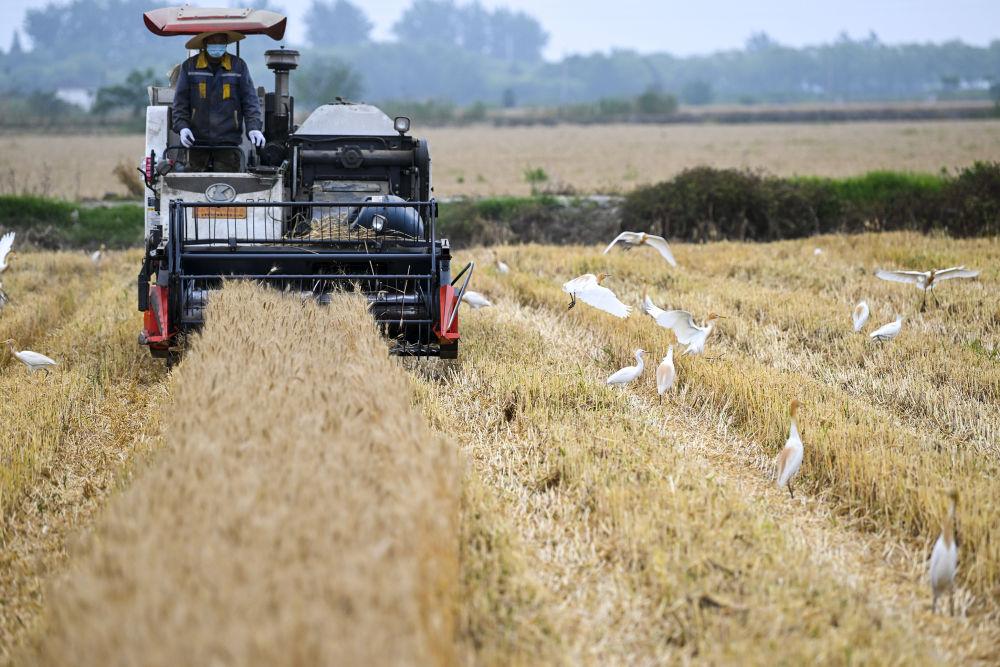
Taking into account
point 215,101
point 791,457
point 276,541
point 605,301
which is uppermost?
point 215,101

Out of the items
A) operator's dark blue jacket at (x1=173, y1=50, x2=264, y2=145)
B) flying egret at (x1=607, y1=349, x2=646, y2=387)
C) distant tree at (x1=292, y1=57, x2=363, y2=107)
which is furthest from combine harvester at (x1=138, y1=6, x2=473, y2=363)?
distant tree at (x1=292, y1=57, x2=363, y2=107)

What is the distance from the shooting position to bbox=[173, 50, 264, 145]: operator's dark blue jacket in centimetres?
892

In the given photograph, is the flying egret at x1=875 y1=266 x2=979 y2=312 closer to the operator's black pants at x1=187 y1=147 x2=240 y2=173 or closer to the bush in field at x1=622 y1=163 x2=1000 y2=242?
the operator's black pants at x1=187 y1=147 x2=240 y2=173

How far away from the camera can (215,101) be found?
8.97 meters

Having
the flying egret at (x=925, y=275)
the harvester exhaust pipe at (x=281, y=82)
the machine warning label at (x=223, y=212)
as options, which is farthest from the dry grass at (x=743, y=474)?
the harvester exhaust pipe at (x=281, y=82)

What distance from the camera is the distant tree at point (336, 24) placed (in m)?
194

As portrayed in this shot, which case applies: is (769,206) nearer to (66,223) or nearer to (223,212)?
(223,212)

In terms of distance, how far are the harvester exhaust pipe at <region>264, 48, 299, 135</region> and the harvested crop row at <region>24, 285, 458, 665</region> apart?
17.9 feet

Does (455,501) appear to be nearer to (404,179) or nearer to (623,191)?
(404,179)

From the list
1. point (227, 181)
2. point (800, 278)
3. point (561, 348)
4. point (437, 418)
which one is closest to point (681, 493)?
point (437, 418)

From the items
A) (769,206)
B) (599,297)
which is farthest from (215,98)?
(769,206)

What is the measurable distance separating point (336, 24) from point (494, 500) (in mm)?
201225

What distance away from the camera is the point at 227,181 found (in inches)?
339

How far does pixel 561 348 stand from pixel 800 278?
4946 millimetres
